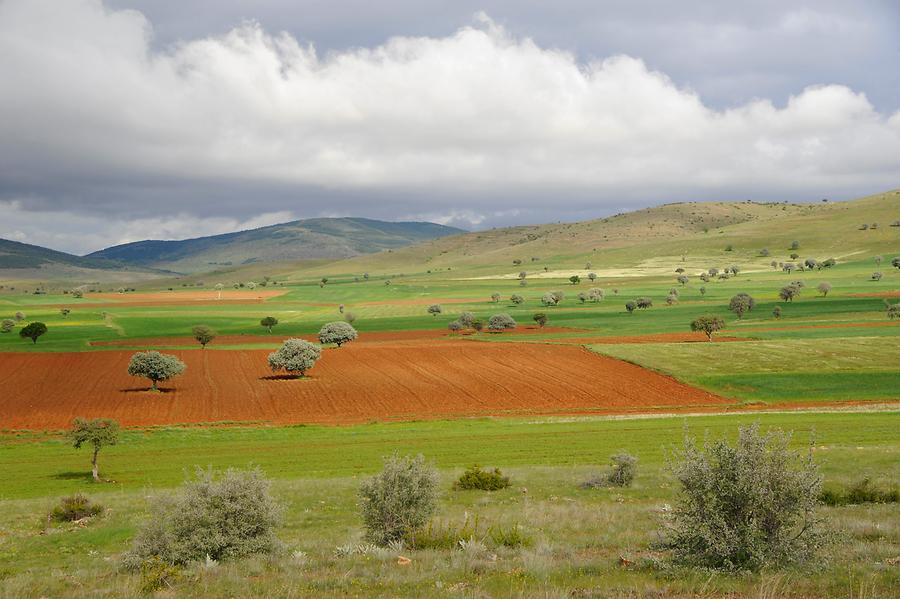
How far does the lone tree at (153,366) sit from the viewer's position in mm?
64875

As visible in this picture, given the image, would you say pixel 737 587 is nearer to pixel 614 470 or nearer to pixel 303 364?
pixel 614 470

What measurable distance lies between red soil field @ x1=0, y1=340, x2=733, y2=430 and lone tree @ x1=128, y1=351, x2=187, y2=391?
7.13 feet

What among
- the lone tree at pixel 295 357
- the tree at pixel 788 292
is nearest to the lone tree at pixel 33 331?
the lone tree at pixel 295 357

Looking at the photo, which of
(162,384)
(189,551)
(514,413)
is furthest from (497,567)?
(162,384)

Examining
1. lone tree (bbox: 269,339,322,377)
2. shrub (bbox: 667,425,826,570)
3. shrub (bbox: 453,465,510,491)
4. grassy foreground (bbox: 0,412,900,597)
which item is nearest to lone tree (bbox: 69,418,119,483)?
grassy foreground (bbox: 0,412,900,597)

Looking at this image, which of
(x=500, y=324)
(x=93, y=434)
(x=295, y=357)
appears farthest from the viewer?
(x=500, y=324)

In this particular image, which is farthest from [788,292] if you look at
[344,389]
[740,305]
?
[344,389]

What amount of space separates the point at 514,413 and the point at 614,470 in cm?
2846

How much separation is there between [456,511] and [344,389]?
45.3 metres

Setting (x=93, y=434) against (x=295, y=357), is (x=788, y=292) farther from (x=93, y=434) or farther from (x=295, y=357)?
(x=93, y=434)

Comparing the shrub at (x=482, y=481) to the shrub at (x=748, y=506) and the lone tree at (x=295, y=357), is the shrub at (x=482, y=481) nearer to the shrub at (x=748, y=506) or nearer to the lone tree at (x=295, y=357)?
the shrub at (x=748, y=506)

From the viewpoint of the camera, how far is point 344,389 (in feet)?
222

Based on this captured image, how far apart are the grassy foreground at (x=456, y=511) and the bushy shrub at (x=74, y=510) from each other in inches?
28.3

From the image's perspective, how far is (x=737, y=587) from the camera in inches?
445
